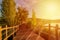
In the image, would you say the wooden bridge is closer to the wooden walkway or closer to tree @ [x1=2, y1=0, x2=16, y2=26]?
the wooden walkway

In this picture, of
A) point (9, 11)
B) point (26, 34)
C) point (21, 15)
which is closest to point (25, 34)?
point (26, 34)

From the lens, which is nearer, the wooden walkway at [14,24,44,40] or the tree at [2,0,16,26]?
the wooden walkway at [14,24,44,40]

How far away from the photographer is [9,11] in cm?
452

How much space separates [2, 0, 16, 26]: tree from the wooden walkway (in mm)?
405

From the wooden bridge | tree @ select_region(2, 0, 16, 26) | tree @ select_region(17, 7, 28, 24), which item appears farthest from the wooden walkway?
tree @ select_region(2, 0, 16, 26)

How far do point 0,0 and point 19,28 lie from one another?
3.79 feet

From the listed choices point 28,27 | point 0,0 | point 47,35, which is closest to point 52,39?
point 47,35

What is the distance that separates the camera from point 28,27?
441 cm

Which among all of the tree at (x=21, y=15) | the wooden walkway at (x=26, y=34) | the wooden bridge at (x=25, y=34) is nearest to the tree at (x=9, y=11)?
the tree at (x=21, y=15)

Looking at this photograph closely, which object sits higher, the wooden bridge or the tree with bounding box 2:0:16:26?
the tree with bounding box 2:0:16:26

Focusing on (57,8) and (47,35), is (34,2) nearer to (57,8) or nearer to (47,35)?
(57,8)

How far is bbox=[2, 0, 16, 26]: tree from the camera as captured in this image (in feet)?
14.2

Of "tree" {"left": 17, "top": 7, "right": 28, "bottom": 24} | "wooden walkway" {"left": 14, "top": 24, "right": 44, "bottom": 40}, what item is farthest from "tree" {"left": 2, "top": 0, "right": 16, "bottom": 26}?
"wooden walkway" {"left": 14, "top": 24, "right": 44, "bottom": 40}

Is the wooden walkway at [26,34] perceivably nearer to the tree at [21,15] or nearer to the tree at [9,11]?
the tree at [21,15]
